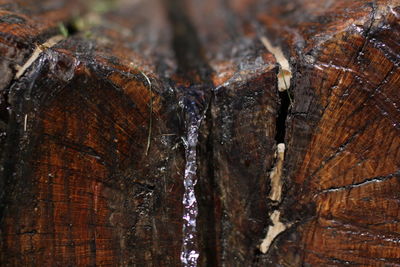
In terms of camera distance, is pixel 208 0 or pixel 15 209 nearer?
pixel 15 209

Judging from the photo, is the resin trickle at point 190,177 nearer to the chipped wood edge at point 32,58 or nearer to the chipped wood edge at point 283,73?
the chipped wood edge at point 283,73

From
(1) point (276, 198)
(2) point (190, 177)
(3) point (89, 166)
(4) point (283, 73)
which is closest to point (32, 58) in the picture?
(3) point (89, 166)

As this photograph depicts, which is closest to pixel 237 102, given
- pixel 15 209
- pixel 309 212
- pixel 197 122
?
pixel 197 122

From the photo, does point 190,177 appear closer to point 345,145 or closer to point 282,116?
point 282,116

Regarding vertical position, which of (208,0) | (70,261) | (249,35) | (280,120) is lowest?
(70,261)

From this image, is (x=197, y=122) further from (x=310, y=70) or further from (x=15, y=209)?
(x=15, y=209)

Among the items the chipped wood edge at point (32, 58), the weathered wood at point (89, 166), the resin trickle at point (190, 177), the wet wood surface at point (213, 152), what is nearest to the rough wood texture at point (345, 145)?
the wet wood surface at point (213, 152)

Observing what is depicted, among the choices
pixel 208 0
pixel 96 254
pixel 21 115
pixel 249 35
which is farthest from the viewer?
pixel 208 0

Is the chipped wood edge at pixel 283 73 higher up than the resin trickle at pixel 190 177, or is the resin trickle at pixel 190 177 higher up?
the chipped wood edge at pixel 283 73
